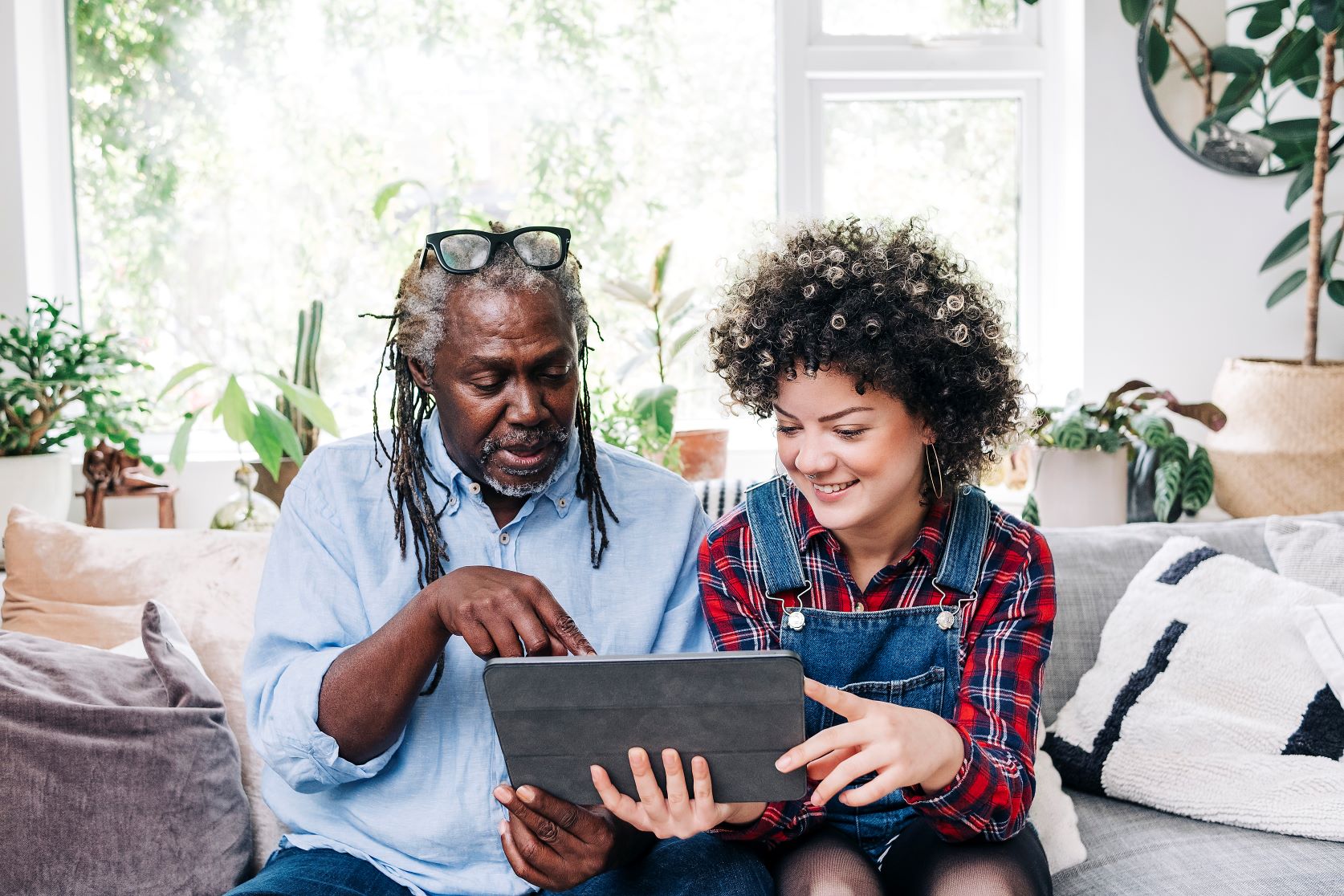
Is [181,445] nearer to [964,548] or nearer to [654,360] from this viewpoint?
[654,360]

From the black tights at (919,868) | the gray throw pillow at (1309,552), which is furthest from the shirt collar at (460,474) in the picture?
the gray throw pillow at (1309,552)

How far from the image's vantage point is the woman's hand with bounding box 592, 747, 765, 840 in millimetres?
1024

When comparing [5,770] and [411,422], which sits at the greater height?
[411,422]

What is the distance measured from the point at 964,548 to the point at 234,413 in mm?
1548

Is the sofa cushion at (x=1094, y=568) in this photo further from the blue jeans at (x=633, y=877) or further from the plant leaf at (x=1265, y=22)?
the plant leaf at (x=1265, y=22)

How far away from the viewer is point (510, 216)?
304 centimetres

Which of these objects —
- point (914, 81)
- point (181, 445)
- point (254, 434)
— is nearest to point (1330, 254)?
point (914, 81)

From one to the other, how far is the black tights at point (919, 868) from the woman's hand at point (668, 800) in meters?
0.19

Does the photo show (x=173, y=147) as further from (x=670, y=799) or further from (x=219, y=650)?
(x=670, y=799)

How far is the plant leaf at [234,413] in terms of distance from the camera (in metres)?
2.30

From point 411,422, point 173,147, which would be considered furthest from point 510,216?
point 411,422

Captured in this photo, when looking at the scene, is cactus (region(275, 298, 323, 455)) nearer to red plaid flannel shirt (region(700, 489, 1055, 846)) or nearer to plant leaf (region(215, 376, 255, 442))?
plant leaf (region(215, 376, 255, 442))

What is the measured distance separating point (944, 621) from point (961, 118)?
→ 218 cm

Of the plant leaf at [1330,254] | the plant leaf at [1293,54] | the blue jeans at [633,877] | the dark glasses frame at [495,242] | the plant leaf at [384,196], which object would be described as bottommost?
the blue jeans at [633,877]
